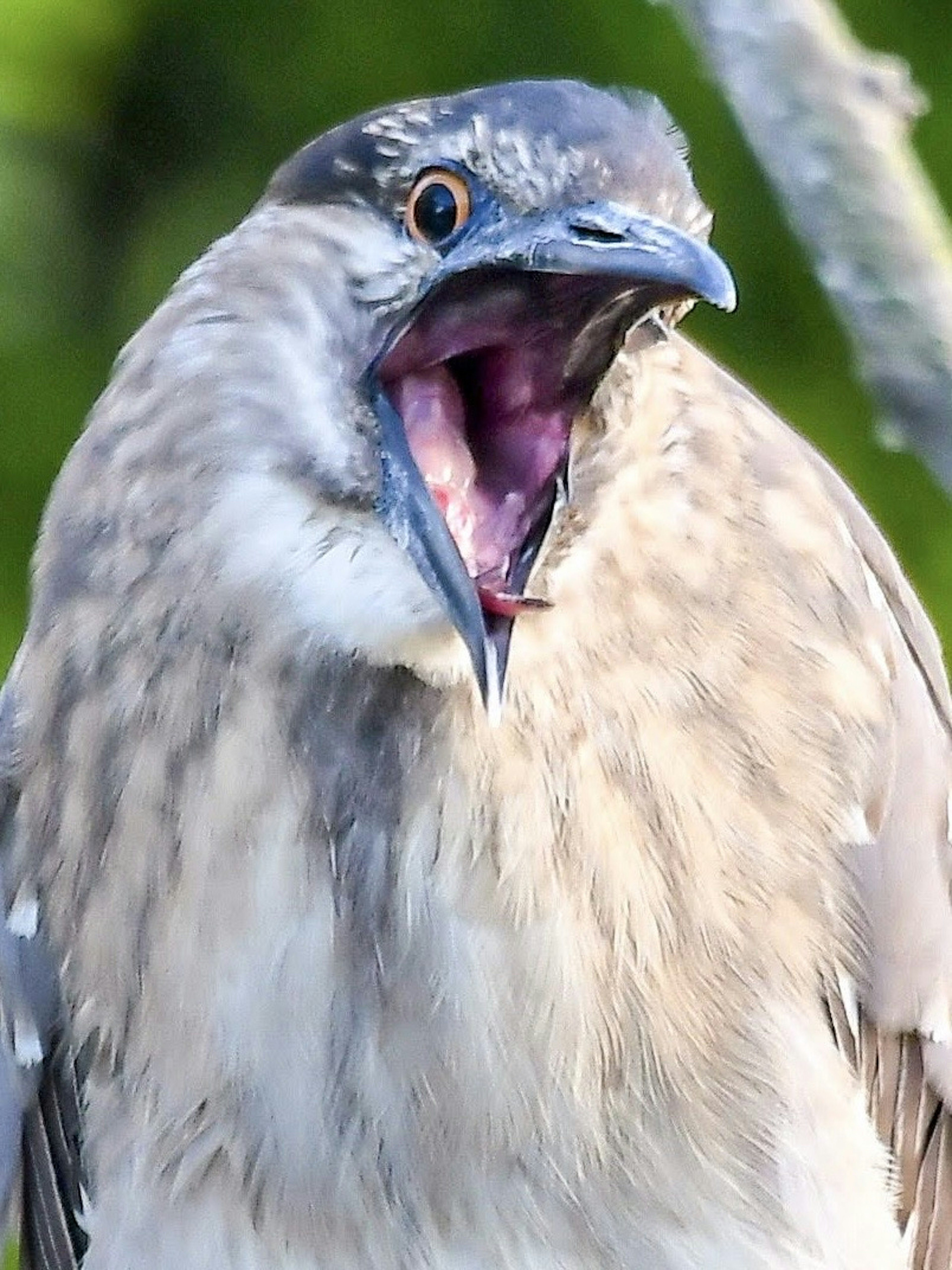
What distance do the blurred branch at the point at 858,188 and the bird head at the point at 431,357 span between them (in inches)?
5.0

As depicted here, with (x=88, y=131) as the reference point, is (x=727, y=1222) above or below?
below

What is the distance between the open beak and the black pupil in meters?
0.01

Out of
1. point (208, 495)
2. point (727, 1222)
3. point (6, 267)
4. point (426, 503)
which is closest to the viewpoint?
point (426, 503)

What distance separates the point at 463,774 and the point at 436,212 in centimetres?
22

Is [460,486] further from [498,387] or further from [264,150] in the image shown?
[264,150]

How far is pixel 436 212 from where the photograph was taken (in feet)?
2.54

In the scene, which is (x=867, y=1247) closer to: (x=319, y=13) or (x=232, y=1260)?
(x=232, y=1260)

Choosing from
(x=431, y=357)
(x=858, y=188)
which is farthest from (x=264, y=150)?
(x=431, y=357)

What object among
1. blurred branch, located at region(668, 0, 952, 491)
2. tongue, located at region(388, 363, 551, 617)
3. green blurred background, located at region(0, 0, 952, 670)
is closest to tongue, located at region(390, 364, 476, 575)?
tongue, located at region(388, 363, 551, 617)

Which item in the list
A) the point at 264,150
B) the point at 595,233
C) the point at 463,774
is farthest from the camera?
the point at 264,150

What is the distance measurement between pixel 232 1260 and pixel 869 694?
0.38 m

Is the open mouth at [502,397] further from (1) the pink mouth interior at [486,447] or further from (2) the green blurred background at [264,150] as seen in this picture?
(2) the green blurred background at [264,150]

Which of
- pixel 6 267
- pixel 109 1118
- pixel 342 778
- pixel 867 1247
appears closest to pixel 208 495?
pixel 342 778

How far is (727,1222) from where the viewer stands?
975 millimetres
